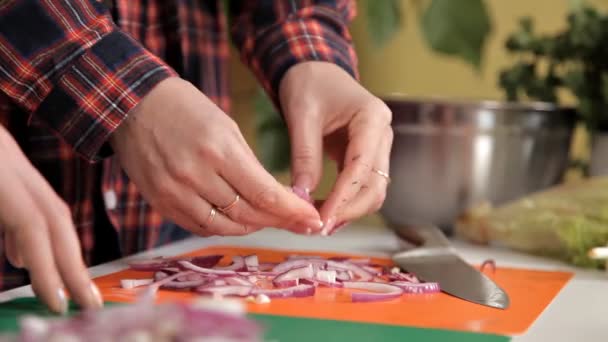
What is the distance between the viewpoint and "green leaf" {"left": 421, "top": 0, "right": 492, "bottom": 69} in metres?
1.72

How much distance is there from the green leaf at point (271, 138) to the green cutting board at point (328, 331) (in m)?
1.09

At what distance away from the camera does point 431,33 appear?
175 cm

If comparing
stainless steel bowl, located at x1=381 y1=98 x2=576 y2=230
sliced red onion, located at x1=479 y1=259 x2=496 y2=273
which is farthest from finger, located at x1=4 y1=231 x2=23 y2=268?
stainless steel bowl, located at x1=381 y1=98 x2=576 y2=230

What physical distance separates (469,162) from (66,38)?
81 cm

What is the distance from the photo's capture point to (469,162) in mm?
1433

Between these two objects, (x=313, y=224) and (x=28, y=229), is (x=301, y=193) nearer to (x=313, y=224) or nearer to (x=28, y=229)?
(x=313, y=224)

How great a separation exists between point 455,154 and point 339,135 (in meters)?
0.42

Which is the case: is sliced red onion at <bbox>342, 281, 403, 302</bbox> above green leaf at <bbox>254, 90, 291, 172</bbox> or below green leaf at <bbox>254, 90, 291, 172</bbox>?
below

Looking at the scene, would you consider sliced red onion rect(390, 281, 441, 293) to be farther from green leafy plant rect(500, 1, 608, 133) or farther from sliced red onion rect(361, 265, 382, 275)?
green leafy plant rect(500, 1, 608, 133)

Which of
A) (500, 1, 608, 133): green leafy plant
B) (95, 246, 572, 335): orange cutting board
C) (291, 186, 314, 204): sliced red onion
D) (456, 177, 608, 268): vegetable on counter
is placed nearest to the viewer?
(95, 246, 572, 335): orange cutting board

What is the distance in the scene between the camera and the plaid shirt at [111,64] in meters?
0.83

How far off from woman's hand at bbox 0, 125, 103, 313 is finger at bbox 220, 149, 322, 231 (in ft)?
0.73

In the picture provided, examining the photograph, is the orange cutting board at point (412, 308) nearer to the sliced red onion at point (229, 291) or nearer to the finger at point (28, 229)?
the sliced red onion at point (229, 291)

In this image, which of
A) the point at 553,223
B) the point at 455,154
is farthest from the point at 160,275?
the point at 455,154
